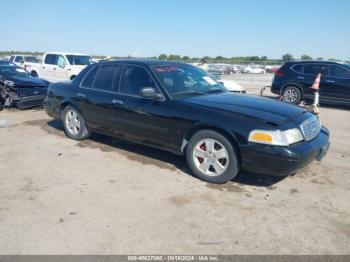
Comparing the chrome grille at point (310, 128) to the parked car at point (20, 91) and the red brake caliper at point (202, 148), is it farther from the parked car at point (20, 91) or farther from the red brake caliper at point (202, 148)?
the parked car at point (20, 91)

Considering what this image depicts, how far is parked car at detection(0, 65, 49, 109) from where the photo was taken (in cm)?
977

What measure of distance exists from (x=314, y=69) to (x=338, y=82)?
97 centimetres

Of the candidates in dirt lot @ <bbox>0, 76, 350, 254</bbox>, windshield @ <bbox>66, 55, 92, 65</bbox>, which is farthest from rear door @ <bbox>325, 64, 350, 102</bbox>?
windshield @ <bbox>66, 55, 92, 65</bbox>

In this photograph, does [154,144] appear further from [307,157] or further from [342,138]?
[342,138]

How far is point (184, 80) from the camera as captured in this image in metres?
5.41

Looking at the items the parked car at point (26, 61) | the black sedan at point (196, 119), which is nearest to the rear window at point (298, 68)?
the black sedan at point (196, 119)

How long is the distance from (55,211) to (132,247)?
1.18 metres

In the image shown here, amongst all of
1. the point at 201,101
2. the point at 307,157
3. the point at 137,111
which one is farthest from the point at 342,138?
the point at 137,111

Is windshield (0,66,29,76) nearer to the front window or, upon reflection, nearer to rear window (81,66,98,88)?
rear window (81,66,98,88)

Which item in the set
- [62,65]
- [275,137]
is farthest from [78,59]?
[275,137]

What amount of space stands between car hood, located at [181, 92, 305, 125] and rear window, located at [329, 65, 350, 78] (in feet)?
26.3

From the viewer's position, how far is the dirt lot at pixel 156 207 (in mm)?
3186

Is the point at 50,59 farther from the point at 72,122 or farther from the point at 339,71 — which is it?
the point at 339,71

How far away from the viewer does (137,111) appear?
525 cm
